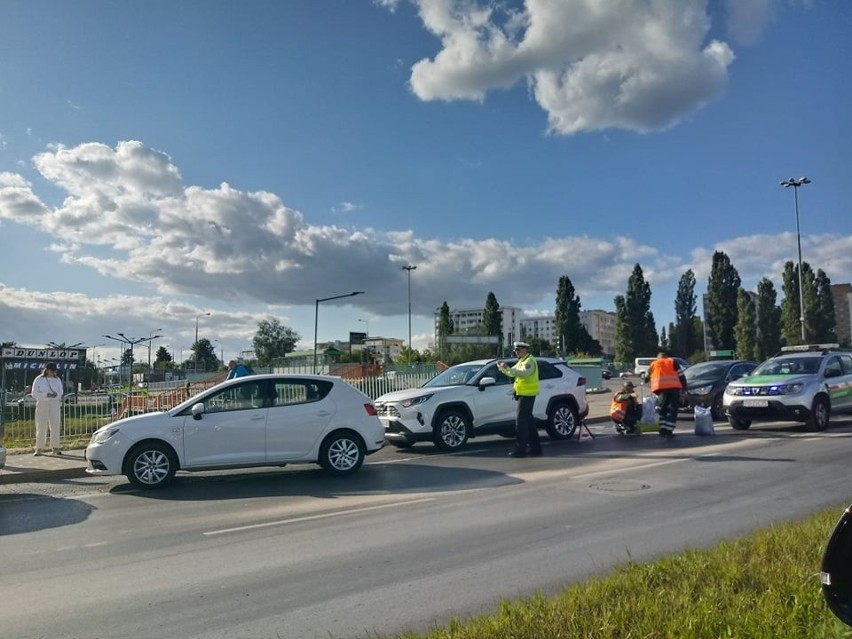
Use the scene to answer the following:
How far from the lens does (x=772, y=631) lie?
12.1ft

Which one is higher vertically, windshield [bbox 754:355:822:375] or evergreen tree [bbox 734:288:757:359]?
evergreen tree [bbox 734:288:757:359]

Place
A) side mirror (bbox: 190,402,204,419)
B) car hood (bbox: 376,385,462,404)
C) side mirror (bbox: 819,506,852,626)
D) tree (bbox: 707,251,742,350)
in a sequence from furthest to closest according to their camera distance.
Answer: tree (bbox: 707,251,742,350) → car hood (bbox: 376,385,462,404) → side mirror (bbox: 190,402,204,419) → side mirror (bbox: 819,506,852,626)

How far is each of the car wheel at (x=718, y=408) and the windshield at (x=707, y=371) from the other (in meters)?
0.65

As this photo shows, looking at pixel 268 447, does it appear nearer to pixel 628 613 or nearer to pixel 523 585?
pixel 523 585

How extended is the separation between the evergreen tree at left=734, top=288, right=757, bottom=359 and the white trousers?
77.3m

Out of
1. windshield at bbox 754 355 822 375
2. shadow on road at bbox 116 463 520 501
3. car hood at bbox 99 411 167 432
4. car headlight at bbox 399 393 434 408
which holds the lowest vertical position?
shadow on road at bbox 116 463 520 501

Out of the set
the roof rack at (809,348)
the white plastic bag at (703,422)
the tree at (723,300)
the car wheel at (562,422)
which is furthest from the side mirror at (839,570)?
the tree at (723,300)

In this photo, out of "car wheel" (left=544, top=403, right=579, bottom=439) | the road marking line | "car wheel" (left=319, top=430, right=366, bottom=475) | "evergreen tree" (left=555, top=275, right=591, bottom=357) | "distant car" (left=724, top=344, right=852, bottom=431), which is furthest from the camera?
"evergreen tree" (left=555, top=275, right=591, bottom=357)

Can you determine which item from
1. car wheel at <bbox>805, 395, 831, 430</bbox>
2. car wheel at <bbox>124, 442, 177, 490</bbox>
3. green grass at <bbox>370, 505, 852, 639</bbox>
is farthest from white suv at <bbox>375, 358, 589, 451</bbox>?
green grass at <bbox>370, 505, 852, 639</bbox>

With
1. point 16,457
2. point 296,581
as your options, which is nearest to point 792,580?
point 296,581

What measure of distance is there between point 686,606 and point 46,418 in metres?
13.4

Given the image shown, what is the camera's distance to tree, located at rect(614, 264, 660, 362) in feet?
273

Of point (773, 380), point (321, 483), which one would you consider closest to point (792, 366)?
point (773, 380)

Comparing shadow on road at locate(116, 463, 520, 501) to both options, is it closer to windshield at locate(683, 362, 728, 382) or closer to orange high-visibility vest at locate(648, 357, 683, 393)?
orange high-visibility vest at locate(648, 357, 683, 393)
